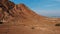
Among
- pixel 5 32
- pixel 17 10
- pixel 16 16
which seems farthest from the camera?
pixel 17 10

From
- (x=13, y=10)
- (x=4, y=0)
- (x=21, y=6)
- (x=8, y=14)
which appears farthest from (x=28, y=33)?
(x=21, y=6)

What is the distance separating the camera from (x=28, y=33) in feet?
56.3

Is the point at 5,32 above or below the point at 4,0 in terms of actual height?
below

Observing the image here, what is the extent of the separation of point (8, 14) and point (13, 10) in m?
→ 3.87

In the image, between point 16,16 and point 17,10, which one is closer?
point 16,16

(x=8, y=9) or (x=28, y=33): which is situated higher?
(x=8, y=9)

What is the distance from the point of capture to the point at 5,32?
17.1 meters

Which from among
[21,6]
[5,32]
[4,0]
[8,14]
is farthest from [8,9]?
[5,32]

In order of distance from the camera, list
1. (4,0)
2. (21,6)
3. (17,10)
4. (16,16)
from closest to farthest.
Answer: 1. (4,0)
2. (16,16)
3. (17,10)
4. (21,6)

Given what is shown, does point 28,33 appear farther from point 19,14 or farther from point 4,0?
point 19,14

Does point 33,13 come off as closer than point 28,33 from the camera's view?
No

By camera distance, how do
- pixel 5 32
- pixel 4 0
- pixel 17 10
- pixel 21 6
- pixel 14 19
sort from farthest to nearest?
pixel 21 6 < pixel 17 10 < pixel 14 19 < pixel 4 0 < pixel 5 32

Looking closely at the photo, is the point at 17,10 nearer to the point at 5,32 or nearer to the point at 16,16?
the point at 16,16

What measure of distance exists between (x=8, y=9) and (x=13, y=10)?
2881mm
